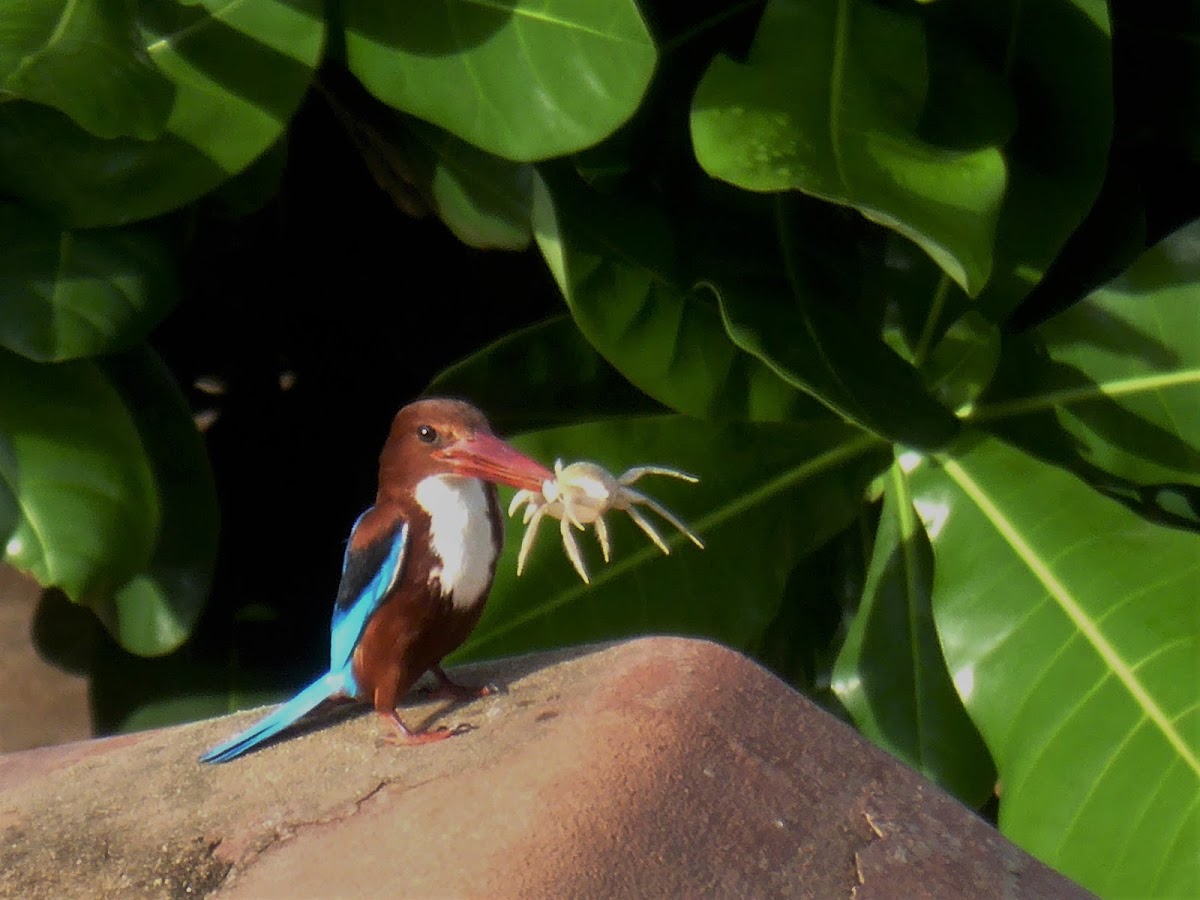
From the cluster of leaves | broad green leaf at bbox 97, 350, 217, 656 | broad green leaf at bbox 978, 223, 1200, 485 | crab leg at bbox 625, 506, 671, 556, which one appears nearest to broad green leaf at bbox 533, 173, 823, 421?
the cluster of leaves

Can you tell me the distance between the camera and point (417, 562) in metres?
0.89

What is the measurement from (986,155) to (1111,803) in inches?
18.6

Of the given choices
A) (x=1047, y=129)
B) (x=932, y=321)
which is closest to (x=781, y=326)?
(x=932, y=321)

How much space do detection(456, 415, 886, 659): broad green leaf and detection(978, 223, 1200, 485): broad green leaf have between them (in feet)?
0.56

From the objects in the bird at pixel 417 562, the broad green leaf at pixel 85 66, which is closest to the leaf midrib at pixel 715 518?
the bird at pixel 417 562

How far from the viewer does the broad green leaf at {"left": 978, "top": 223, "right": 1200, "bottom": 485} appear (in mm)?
1108

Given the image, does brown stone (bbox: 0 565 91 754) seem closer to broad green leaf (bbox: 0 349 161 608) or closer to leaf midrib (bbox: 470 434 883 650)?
broad green leaf (bbox: 0 349 161 608)

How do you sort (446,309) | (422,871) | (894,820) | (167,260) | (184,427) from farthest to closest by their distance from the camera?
1. (446,309)
2. (184,427)
3. (167,260)
4. (894,820)
5. (422,871)

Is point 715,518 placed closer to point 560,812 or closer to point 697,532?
point 697,532

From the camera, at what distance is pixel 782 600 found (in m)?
1.27

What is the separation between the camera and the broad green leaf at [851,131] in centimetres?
88

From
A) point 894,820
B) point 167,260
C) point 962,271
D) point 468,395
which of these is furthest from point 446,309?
point 894,820

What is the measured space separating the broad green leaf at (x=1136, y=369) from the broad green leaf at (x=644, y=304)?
0.24 metres

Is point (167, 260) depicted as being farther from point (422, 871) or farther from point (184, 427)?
point (422, 871)
